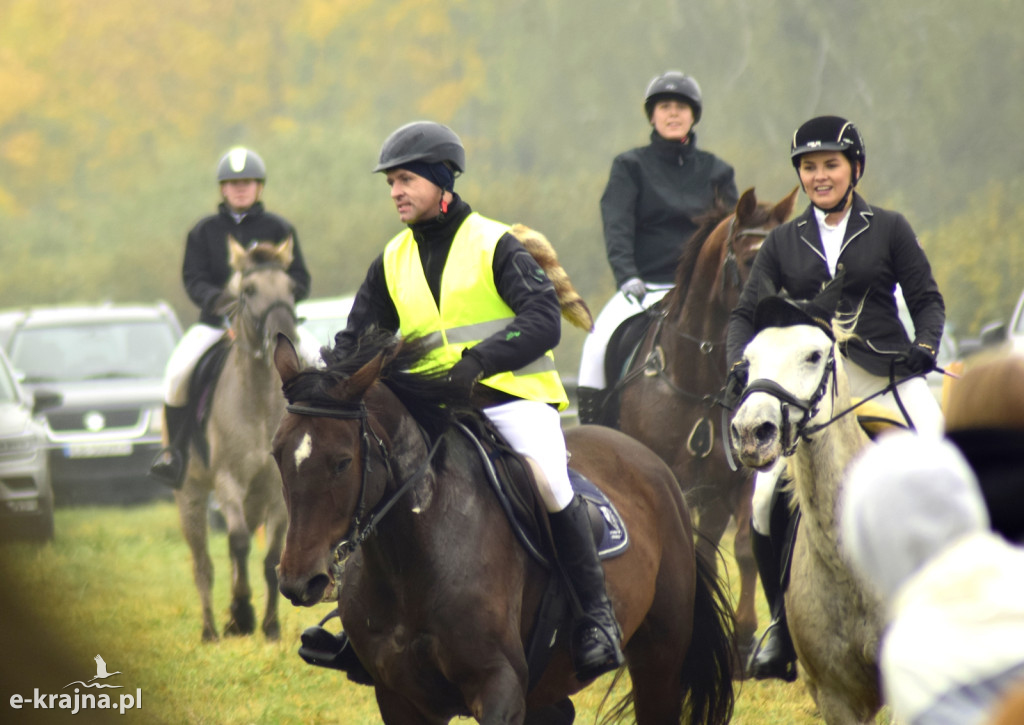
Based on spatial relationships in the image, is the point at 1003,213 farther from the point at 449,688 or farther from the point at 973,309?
the point at 449,688

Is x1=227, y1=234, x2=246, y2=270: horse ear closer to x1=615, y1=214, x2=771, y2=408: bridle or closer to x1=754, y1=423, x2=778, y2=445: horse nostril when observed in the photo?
x1=615, y1=214, x2=771, y2=408: bridle

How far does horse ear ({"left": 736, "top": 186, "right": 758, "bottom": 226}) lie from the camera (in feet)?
25.2

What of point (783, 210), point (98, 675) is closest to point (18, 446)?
point (98, 675)

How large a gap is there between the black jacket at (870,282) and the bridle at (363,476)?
1.77 metres

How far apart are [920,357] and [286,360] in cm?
252

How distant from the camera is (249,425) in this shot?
30.5 ft

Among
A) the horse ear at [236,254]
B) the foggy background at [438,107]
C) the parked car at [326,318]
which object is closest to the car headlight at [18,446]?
the parked car at [326,318]

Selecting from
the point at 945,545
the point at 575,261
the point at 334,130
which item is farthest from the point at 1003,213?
the point at 945,545

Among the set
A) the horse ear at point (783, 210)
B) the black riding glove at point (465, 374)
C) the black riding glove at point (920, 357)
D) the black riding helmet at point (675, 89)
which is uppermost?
the black riding helmet at point (675, 89)

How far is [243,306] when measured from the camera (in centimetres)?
917

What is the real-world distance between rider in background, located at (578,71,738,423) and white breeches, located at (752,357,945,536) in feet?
9.62

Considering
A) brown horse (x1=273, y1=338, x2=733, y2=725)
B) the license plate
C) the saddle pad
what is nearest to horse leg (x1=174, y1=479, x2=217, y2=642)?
the saddle pad

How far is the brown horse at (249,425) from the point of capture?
9148 mm

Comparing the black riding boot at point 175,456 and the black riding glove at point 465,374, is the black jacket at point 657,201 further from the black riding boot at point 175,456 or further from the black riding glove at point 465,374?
the black riding glove at point 465,374
